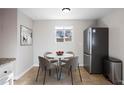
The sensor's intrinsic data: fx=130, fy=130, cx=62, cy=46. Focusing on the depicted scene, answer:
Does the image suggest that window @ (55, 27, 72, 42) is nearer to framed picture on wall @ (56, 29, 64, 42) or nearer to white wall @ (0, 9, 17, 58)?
framed picture on wall @ (56, 29, 64, 42)

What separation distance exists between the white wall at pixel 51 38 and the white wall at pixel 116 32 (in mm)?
1717

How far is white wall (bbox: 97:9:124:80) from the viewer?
12.0ft

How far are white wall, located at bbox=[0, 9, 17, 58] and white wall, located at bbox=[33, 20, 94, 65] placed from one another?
221 cm

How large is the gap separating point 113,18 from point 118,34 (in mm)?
673

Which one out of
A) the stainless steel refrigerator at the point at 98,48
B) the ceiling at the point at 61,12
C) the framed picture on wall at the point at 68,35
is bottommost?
the stainless steel refrigerator at the point at 98,48

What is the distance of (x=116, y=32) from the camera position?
399 centimetres

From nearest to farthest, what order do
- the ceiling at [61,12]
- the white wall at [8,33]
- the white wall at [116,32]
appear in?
1. the white wall at [116,32]
2. the white wall at [8,33]
3. the ceiling at [61,12]

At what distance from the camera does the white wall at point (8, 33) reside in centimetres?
398

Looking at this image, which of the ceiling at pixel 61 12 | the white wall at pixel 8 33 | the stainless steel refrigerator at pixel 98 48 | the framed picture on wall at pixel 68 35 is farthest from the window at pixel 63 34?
the white wall at pixel 8 33

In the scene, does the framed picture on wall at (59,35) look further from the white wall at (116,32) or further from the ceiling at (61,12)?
the white wall at (116,32)

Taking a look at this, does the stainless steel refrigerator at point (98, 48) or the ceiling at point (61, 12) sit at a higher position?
the ceiling at point (61, 12)

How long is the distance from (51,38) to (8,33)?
2.50 metres

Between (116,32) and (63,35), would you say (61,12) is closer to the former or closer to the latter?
(63,35)
